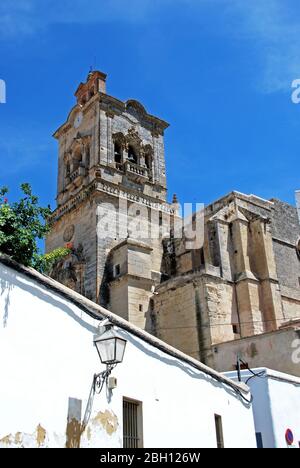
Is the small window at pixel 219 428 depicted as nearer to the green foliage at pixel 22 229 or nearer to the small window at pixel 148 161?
the green foliage at pixel 22 229

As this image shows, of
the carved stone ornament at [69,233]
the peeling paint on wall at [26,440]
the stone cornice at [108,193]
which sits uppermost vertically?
the stone cornice at [108,193]

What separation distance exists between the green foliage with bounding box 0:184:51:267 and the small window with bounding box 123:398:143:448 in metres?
2.56

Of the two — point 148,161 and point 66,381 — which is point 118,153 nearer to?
point 148,161

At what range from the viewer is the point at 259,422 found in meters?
10.9

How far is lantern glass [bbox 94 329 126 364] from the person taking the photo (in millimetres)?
7160

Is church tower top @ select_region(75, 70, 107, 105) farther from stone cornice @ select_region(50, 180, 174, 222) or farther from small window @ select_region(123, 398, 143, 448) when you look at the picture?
small window @ select_region(123, 398, 143, 448)

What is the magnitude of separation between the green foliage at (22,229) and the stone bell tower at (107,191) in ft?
55.7

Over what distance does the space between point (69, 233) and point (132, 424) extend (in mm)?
22866

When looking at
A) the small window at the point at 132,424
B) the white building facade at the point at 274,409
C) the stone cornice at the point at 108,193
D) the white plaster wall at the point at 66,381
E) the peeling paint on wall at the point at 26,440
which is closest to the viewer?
the peeling paint on wall at the point at 26,440

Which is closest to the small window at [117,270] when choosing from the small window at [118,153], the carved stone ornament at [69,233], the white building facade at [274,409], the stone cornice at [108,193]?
the carved stone ornament at [69,233]

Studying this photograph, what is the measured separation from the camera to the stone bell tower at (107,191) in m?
25.8

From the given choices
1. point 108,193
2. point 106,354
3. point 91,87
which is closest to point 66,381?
point 106,354

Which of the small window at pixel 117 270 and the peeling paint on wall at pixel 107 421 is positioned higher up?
the small window at pixel 117 270

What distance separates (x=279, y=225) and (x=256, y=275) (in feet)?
14.2
